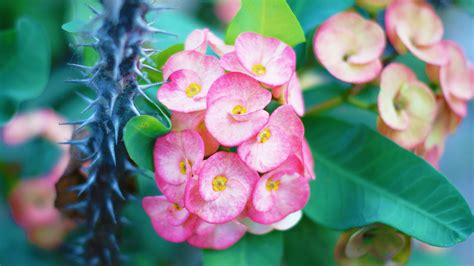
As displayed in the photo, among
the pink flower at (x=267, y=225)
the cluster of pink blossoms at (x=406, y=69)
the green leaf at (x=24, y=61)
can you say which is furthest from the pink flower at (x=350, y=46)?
the green leaf at (x=24, y=61)

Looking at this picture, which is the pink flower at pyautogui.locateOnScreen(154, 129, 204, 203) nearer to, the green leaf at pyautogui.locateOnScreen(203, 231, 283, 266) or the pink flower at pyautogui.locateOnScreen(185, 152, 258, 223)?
the pink flower at pyautogui.locateOnScreen(185, 152, 258, 223)

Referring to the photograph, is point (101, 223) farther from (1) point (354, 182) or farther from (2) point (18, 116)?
(2) point (18, 116)

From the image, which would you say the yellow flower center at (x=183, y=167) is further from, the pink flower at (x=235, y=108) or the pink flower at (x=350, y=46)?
the pink flower at (x=350, y=46)

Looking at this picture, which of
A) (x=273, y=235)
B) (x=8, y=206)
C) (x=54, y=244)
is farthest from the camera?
(x=8, y=206)

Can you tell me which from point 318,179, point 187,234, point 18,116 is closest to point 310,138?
point 318,179

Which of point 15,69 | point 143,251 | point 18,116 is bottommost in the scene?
point 143,251

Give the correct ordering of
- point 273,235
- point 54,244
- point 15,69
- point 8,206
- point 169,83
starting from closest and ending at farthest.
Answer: point 169,83, point 273,235, point 15,69, point 54,244, point 8,206

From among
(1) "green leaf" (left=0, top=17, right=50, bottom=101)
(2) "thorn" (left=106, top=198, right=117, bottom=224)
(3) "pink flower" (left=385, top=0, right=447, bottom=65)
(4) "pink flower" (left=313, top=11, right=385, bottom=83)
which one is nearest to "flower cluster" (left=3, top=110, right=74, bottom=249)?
(1) "green leaf" (left=0, top=17, right=50, bottom=101)

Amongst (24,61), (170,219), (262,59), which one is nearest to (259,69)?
(262,59)
